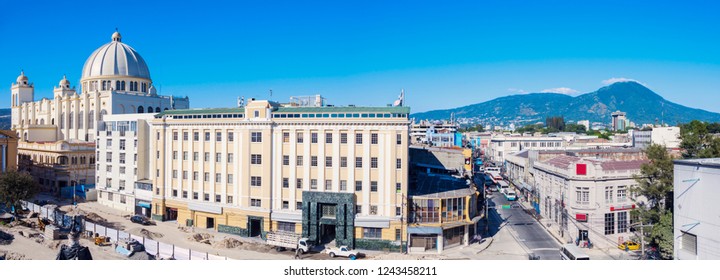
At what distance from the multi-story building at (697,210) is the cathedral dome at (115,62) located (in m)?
51.6

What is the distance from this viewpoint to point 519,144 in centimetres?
6875

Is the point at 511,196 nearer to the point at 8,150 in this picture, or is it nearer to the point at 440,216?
the point at 440,216

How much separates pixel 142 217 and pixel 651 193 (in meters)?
33.0

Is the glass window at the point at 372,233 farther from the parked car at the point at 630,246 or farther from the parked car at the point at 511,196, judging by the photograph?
the parked car at the point at 511,196

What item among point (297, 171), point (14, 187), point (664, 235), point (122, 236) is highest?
point (297, 171)

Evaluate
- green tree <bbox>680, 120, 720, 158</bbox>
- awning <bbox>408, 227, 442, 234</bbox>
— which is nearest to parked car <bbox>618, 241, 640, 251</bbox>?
green tree <bbox>680, 120, 720, 158</bbox>

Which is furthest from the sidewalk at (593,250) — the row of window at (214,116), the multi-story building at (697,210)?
the row of window at (214,116)

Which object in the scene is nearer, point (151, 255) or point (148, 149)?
point (151, 255)

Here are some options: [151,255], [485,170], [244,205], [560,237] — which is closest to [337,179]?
[244,205]

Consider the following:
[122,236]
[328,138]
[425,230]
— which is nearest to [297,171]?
[328,138]

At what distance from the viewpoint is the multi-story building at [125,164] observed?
3460 centimetres

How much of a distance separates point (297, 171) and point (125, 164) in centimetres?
1883

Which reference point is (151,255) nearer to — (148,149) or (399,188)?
(399,188)

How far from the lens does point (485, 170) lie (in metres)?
63.1
